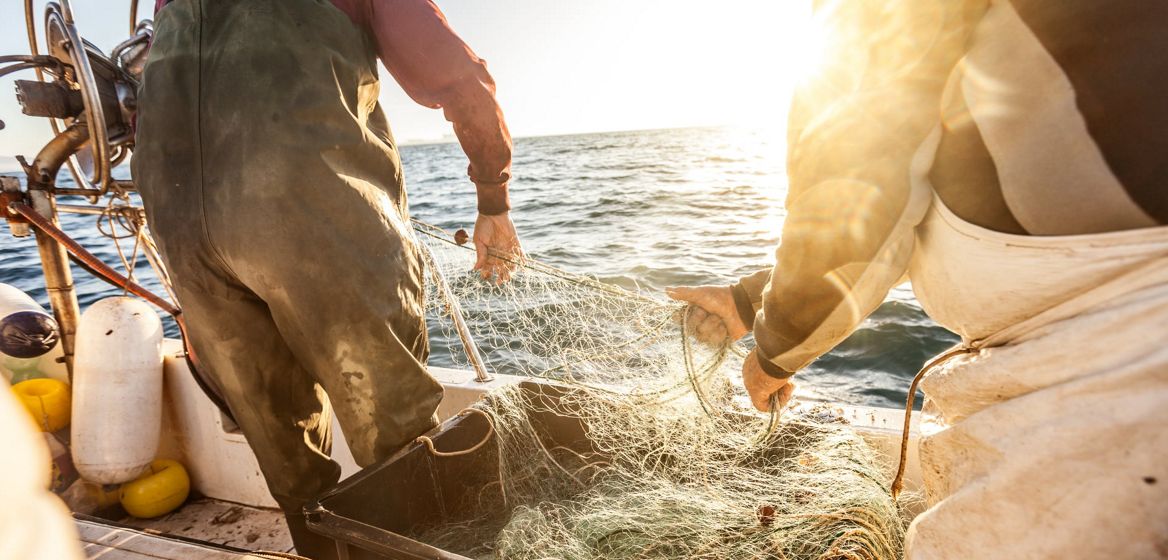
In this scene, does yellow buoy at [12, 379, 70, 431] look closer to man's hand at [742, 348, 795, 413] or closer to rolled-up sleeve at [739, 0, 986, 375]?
man's hand at [742, 348, 795, 413]

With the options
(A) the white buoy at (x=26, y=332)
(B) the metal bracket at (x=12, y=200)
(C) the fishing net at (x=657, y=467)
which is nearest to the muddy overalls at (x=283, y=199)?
(C) the fishing net at (x=657, y=467)

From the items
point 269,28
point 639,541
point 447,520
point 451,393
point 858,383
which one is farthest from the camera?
point 858,383

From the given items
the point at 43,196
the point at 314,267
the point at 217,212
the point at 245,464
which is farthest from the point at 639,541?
the point at 43,196

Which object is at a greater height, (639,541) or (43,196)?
(43,196)

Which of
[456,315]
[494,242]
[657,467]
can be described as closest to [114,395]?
[456,315]

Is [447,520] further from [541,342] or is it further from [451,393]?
[541,342]

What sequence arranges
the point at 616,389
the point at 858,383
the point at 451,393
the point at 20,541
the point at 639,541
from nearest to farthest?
the point at 20,541 < the point at 639,541 < the point at 616,389 < the point at 451,393 < the point at 858,383

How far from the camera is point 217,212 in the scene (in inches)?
68.9

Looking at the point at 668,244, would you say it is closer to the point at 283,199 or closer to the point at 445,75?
the point at 445,75

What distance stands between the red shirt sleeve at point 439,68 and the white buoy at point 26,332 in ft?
11.3

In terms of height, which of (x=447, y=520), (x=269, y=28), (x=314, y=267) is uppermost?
(x=269, y=28)

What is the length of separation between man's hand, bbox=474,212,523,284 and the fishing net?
0.14 m

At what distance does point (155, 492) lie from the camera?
11.4 ft

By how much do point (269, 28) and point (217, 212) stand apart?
1.89 feet
